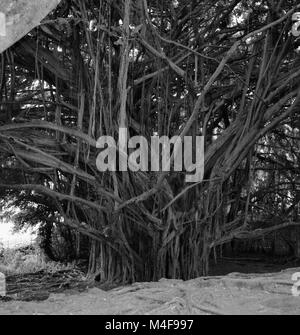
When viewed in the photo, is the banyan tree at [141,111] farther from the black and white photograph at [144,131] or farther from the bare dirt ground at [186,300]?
the bare dirt ground at [186,300]

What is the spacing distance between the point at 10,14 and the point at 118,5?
147cm

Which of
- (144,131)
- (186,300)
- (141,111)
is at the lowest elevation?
(186,300)

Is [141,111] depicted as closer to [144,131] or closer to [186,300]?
[144,131]

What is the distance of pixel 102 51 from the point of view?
3105 mm

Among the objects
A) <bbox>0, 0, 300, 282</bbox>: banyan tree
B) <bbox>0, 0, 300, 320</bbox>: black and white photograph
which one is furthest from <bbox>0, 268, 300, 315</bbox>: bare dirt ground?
<bbox>0, 0, 300, 282</bbox>: banyan tree

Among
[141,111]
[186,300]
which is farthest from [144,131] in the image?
[186,300]

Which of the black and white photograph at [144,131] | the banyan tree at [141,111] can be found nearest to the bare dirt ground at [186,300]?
the black and white photograph at [144,131]

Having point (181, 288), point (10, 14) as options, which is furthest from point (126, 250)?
point (10, 14)

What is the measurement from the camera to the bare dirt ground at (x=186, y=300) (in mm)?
2186

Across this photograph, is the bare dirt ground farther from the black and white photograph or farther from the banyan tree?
the banyan tree

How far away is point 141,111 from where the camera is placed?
11.0 feet

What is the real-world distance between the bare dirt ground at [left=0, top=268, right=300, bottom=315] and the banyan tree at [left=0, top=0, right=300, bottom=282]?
0.57 meters

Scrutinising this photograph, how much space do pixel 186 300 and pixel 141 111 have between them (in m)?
1.43

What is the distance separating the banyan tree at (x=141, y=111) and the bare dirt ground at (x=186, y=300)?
570 millimetres
